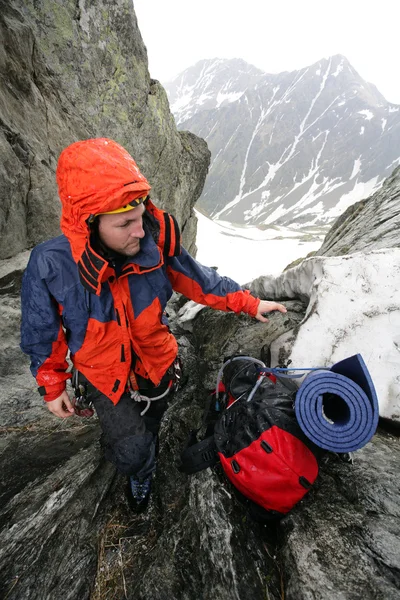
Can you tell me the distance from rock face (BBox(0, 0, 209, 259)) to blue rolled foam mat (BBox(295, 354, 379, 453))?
646 cm

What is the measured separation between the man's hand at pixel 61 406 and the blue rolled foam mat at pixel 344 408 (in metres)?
2.38

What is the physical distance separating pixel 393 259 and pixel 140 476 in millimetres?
4547

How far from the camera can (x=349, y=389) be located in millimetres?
2459

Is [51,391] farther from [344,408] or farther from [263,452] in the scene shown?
[344,408]

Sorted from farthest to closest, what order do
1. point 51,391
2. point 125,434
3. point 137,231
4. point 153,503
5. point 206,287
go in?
point 206,287 → point 153,503 → point 125,434 → point 51,391 → point 137,231

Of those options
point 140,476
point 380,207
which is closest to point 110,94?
point 380,207

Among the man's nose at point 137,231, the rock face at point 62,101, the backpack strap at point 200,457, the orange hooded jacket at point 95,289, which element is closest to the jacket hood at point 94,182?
the orange hooded jacket at point 95,289

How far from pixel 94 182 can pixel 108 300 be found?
1138 millimetres

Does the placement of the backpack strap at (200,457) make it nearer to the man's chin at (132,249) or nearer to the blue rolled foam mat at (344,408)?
the blue rolled foam mat at (344,408)

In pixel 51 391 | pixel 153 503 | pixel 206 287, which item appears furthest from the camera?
pixel 206 287

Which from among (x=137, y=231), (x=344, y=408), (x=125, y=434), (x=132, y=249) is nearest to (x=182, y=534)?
(x=125, y=434)

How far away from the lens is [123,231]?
290cm

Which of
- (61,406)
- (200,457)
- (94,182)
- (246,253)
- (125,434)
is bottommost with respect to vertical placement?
(200,457)

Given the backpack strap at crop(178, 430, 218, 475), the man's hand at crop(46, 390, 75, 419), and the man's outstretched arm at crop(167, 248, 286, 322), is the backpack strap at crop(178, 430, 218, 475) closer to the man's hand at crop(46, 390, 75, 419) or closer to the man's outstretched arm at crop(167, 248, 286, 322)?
the man's hand at crop(46, 390, 75, 419)
